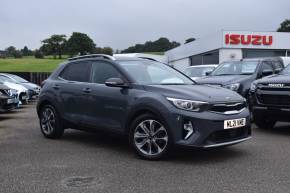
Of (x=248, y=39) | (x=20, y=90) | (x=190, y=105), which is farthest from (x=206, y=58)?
(x=190, y=105)

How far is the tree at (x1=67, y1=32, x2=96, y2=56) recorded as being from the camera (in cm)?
10425

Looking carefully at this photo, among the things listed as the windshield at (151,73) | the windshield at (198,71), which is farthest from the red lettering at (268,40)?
the windshield at (151,73)

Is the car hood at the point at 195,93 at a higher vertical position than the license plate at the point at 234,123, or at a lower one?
higher

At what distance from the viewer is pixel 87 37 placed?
106312 mm

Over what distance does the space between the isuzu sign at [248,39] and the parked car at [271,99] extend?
24.8 meters

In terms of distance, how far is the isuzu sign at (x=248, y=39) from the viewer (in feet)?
111

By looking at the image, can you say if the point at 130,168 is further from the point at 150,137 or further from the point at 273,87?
the point at 273,87

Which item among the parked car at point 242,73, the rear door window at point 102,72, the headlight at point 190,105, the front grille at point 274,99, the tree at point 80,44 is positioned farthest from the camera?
the tree at point 80,44

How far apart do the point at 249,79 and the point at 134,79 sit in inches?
207

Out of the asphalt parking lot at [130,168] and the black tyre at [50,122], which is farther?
the black tyre at [50,122]

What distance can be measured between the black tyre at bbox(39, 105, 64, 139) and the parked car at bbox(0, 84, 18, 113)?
3.97 m

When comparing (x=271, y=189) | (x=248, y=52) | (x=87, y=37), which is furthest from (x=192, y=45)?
(x=87, y=37)

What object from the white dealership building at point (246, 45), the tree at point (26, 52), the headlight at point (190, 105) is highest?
the tree at point (26, 52)

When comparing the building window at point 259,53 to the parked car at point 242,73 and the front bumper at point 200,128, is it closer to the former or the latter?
the parked car at point 242,73
